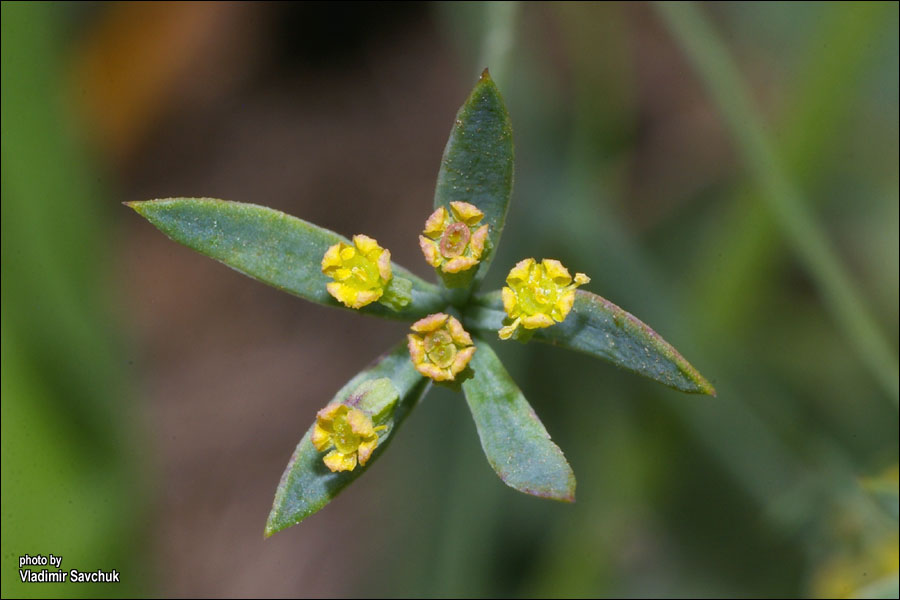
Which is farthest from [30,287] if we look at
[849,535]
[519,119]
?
[849,535]

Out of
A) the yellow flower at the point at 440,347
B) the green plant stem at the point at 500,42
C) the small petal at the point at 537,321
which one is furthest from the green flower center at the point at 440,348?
the green plant stem at the point at 500,42

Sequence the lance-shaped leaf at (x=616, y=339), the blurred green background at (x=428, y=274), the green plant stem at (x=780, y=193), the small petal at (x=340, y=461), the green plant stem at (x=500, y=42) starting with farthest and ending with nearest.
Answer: the blurred green background at (x=428, y=274)
the green plant stem at (x=780, y=193)
the green plant stem at (x=500, y=42)
the small petal at (x=340, y=461)
the lance-shaped leaf at (x=616, y=339)

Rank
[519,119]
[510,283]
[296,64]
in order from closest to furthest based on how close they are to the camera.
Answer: [510,283] → [519,119] → [296,64]

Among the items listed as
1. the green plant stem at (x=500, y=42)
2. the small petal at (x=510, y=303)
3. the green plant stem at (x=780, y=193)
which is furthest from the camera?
the green plant stem at (x=780, y=193)

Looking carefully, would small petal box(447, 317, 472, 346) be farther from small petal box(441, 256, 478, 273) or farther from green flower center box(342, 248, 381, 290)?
green flower center box(342, 248, 381, 290)

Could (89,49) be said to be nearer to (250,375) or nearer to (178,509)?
(250,375)

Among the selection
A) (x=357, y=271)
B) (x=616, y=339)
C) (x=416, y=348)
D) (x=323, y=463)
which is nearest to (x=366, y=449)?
(x=323, y=463)

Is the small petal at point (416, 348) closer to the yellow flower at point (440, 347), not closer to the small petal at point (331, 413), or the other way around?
the yellow flower at point (440, 347)
